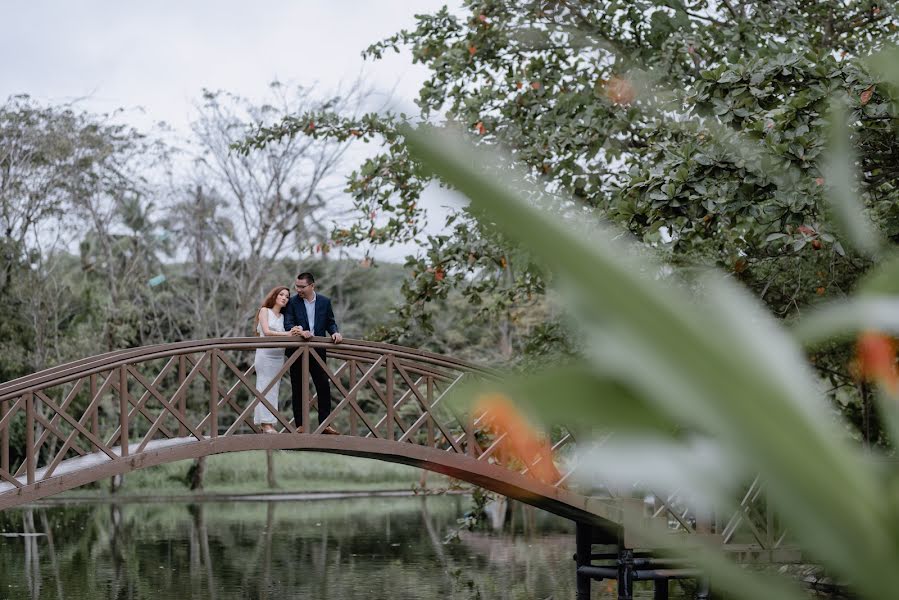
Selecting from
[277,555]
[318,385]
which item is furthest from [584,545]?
[277,555]

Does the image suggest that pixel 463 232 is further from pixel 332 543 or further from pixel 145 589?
pixel 332 543

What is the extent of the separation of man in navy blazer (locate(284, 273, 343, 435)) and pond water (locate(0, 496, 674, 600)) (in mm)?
2236

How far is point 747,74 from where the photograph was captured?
7.57m

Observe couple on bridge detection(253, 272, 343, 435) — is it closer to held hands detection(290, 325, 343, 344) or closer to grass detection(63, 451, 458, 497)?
held hands detection(290, 325, 343, 344)

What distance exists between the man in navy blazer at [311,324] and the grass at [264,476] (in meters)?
18.0

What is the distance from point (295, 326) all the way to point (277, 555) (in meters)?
7.77

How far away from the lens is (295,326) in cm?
958

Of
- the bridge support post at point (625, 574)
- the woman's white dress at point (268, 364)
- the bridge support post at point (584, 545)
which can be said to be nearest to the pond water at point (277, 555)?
the bridge support post at point (584, 545)

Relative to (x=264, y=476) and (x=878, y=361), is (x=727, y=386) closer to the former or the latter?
(x=878, y=361)

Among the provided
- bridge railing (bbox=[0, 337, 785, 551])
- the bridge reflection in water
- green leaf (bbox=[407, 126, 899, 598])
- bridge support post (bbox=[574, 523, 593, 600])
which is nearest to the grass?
the bridge reflection in water

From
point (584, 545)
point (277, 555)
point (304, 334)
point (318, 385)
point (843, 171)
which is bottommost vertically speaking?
point (277, 555)

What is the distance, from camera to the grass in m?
27.7

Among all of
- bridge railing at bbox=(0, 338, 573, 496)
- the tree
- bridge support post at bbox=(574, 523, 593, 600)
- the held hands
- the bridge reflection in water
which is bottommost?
the bridge reflection in water

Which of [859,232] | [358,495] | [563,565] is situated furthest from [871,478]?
[358,495]
